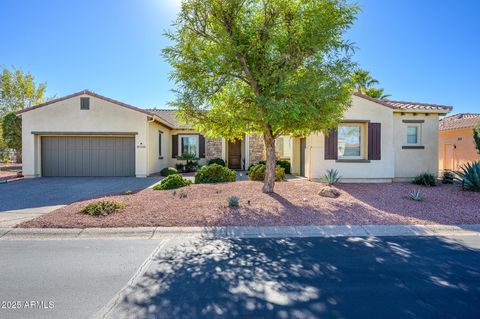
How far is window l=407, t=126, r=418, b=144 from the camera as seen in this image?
12484mm

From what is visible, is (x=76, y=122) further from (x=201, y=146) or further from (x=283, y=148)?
(x=283, y=148)

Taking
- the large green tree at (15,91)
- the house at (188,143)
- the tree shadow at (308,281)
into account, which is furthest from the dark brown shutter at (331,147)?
the large green tree at (15,91)

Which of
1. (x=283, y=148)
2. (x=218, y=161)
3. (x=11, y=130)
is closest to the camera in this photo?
(x=11, y=130)

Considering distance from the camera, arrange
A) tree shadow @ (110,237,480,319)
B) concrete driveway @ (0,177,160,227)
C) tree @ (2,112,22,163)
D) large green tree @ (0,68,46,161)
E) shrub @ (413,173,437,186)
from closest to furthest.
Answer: tree shadow @ (110,237,480,319) → concrete driveway @ (0,177,160,227) → shrub @ (413,173,437,186) → tree @ (2,112,22,163) → large green tree @ (0,68,46,161)

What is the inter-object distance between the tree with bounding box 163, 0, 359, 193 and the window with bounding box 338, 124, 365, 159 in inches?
183

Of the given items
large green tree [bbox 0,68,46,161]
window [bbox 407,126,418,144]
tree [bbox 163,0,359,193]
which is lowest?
window [bbox 407,126,418,144]

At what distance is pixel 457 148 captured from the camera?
18906mm

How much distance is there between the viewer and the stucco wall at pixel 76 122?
1414cm

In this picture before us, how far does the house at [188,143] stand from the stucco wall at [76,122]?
0.16ft

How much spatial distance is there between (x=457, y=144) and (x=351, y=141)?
12.7 metres

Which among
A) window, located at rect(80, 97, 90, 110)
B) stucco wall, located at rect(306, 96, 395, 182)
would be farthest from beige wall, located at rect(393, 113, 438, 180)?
window, located at rect(80, 97, 90, 110)

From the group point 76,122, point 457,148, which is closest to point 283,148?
point 76,122

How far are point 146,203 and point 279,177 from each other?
608cm

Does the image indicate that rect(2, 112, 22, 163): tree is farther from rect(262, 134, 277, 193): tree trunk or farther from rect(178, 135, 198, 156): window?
rect(262, 134, 277, 193): tree trunk
